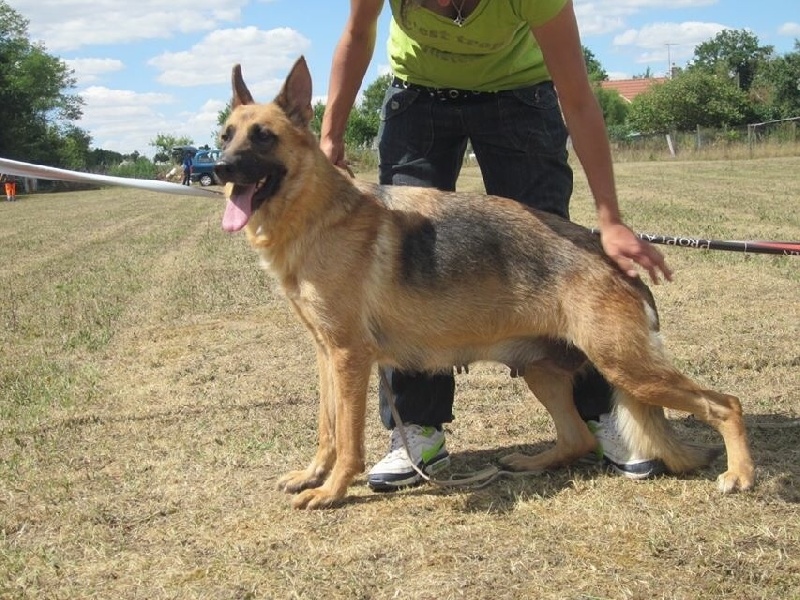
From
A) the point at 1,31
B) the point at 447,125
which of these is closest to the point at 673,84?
the point at 1,31

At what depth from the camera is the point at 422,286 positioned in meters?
3.98

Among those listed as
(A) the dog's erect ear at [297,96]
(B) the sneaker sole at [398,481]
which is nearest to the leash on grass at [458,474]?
(B) the sneaker sole at [398,481]

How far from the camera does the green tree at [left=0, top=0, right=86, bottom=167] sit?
2131 inches

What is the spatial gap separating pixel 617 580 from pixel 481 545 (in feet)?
1.87

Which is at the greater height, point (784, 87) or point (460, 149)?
point (784, 87)

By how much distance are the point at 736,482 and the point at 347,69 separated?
104 inches

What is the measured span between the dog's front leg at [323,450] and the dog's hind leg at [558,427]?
88 centimetres

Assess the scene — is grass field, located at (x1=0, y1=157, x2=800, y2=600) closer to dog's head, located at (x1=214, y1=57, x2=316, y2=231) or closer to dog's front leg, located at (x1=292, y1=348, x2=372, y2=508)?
dog's front leg, located at (x1=292, y1=348, x2=372, y2=508)

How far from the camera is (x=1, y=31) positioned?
239 feet

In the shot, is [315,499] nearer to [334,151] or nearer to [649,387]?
[649,387]

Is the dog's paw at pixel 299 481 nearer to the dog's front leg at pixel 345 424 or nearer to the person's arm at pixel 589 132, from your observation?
the dog's front leg at pixel 345 424

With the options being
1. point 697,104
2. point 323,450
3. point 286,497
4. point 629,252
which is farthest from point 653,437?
point 697,104

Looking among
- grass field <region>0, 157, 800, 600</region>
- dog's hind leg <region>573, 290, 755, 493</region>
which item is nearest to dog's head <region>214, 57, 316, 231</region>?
grass field <region>0, 157, 800, 600</region>

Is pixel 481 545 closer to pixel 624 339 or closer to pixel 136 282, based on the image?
pixel 624 339
